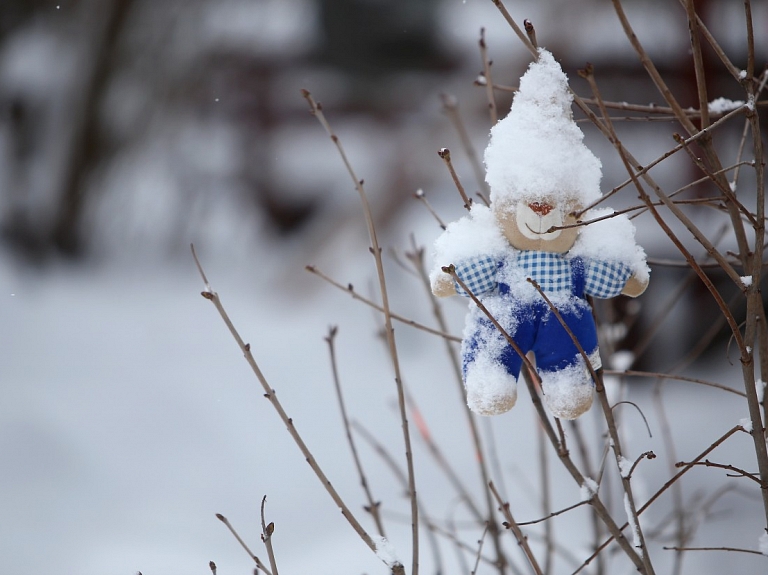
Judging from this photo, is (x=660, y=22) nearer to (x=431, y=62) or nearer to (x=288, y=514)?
(x=431, y=62)

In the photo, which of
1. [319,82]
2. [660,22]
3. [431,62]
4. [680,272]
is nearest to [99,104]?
[319,82]

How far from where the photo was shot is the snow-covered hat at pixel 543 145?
2.25ft

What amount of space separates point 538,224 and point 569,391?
0.18 meters

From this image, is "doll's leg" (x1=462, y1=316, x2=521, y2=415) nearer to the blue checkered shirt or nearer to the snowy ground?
the blue checkered shirt

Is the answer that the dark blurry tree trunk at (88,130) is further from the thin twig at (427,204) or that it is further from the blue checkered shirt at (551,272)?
the blue checkered shirt at (551,272)

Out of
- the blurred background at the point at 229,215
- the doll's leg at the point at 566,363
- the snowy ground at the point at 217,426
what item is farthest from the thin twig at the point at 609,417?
the blurred background at the point at 229,215

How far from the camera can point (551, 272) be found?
73 cm

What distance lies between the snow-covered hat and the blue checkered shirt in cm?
7

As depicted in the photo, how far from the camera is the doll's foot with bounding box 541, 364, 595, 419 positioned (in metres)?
0.69

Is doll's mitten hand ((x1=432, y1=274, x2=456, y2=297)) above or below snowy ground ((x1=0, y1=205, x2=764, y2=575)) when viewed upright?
below

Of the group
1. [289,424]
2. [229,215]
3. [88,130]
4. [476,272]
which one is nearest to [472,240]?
[476,272]

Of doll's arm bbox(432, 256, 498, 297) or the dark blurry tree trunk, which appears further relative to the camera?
the dark blurry tree trunk

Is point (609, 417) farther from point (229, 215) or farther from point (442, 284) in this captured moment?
point (229, 215)

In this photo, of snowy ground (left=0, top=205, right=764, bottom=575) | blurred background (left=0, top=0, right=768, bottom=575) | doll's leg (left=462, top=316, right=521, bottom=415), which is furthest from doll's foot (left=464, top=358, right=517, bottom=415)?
blurred background (left=0, top=0, right=768, bottom=575)
